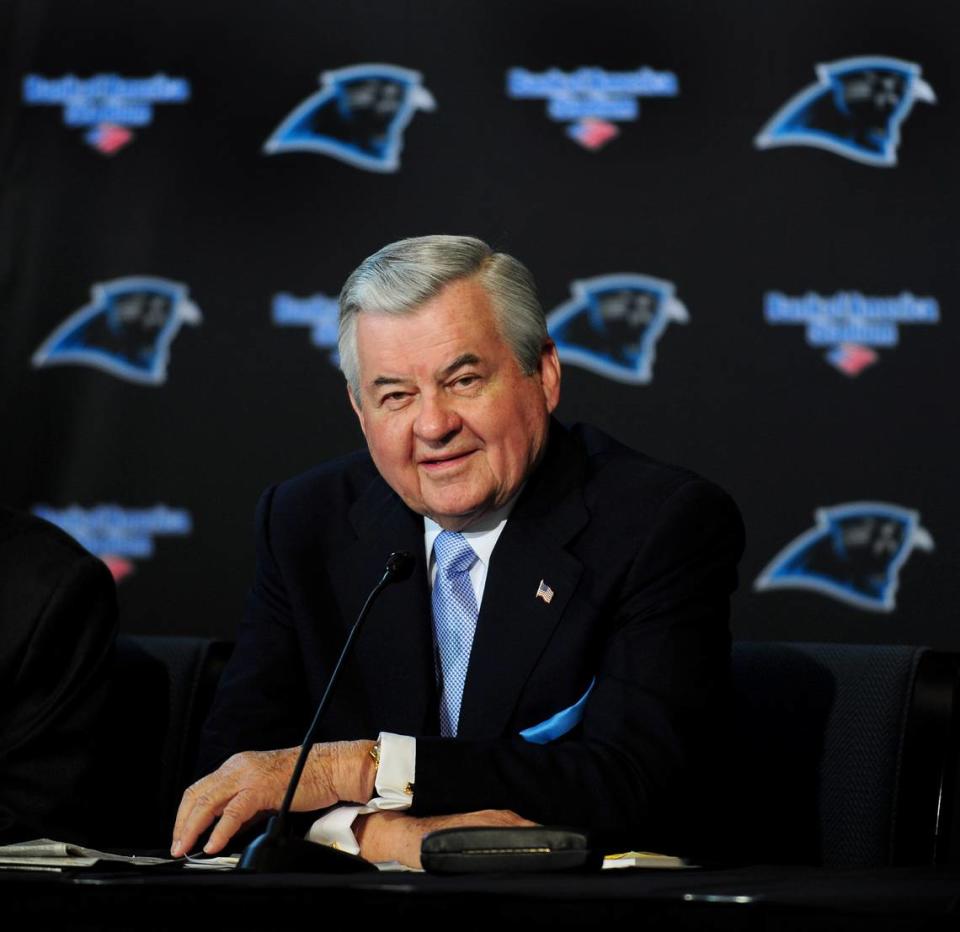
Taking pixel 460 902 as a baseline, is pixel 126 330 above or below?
above

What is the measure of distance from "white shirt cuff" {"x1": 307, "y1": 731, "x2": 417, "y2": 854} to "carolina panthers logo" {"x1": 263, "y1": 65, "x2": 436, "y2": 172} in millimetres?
2528

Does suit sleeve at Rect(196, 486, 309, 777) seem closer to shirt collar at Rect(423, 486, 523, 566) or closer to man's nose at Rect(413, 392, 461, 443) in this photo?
shirt collar at Rect(423, 486, 523, 566)

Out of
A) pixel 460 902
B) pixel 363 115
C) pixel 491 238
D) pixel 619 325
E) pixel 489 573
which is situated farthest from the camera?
pixel 363 115

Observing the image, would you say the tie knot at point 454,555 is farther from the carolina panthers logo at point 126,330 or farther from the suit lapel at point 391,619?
the carolina panthers logo at point 126,330

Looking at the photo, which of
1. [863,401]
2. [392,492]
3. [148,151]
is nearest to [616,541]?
[392,492]

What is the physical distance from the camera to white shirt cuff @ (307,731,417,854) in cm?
212

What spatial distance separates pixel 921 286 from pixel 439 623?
78.8 inches

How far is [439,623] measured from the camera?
255 cm

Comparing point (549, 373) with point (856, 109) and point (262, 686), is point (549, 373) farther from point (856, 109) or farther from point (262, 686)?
point (856, 109)

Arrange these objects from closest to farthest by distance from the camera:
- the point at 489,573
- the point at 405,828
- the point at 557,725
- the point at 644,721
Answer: the point at 405,828 < the point at 644,721 < the point at 557,725 < the point at 489,573

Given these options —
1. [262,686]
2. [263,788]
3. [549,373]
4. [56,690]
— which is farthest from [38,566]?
[549,373]

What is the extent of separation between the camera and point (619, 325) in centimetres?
416

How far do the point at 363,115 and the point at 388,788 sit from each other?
2671 millimetres

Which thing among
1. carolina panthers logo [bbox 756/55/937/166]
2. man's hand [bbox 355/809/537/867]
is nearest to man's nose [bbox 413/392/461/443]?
man's hand [bbox 355/809/537/867]
